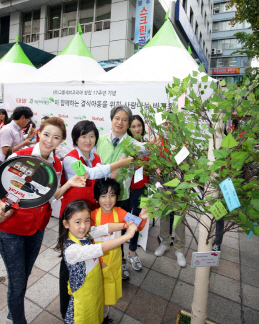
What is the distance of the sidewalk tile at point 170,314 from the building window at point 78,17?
1031 cm

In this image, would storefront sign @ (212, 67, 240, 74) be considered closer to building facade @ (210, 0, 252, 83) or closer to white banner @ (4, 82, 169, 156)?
building facade @ (210, 0, 252, 83)

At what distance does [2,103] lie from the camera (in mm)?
4770

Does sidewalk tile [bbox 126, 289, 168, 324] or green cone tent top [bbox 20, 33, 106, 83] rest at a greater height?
green cone tent top [bbox 20, 33, 106, 83]

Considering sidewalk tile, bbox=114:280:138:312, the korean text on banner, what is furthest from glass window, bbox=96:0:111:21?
sidewalk tile, bbox=114:280:138:312

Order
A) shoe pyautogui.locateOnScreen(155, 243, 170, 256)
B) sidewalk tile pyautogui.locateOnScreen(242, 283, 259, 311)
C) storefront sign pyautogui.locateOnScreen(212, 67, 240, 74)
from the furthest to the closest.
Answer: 1. storefront sign pyautogui.locateOnScreen(212, 67, 240, 74)
2. shoe pyautogui.locateOnScreen(155, 243, 170, 256)
3. sidewalk tile pyautogui.locateOnScreen(242, 283, 259, 311)

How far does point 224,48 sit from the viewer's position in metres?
34.0

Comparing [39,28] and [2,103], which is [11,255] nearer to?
[2,103]

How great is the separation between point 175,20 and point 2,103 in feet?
33.8

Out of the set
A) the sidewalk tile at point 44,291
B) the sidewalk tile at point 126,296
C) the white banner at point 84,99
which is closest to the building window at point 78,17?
the white banner at point 84,99

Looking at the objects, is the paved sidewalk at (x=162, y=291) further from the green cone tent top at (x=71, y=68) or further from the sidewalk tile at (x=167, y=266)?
the green cone tent top at (x=71, y=68)

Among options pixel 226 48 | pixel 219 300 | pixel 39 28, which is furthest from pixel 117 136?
pixel 226 48

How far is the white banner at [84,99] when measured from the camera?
313cm

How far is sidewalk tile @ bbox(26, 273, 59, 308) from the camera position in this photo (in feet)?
6.79

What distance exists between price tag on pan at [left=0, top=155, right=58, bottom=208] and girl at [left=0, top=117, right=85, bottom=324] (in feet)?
0.46
